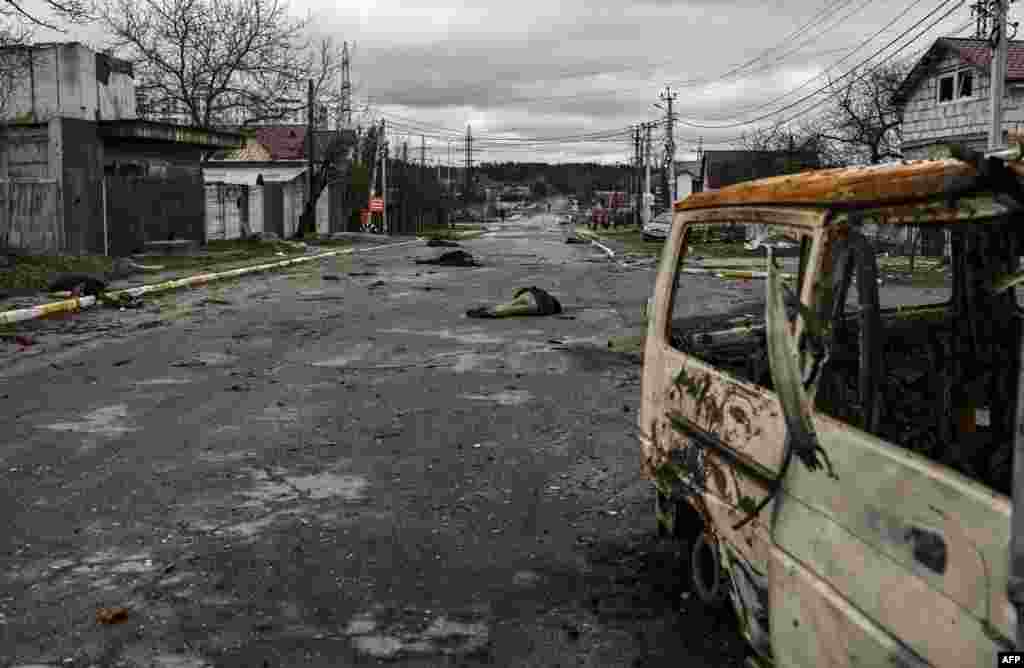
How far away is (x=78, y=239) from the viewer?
24688 millimetres

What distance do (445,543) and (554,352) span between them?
6262 millimetres

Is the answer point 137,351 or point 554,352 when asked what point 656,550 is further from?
point 137,351

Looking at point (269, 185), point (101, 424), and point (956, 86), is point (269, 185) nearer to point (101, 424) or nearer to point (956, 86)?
point (956, 86)

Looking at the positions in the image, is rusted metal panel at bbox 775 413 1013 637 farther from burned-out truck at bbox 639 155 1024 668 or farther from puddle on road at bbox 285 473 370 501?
puddle on road at bbox 285 473 370 501

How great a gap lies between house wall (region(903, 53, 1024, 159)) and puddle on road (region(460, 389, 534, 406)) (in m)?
27.3

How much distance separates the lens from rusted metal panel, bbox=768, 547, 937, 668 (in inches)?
93.7

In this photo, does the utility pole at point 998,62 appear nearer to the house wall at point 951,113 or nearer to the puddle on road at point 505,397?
the house wall at point 951,113

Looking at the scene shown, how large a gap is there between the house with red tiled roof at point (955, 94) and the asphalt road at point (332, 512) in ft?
92.0

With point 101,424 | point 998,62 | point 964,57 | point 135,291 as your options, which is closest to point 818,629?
point 101,424

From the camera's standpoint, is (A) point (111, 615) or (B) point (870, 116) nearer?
(A) point (111, 615)

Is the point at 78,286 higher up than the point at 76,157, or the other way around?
the point at 76,157

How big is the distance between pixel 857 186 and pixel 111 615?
10.4 ft

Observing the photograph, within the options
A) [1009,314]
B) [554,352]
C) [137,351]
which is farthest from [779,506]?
[137,351]

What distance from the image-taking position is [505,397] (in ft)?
28.1
